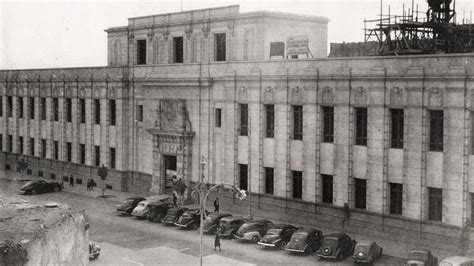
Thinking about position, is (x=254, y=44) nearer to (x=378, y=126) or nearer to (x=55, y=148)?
(x=378, y=126)

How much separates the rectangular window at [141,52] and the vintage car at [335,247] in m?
29.8

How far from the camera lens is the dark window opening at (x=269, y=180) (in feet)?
145

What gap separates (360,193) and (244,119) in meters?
11.6

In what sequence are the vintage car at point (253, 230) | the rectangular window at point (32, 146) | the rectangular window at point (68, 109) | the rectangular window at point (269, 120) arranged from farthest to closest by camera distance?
the rectangular window at point (32, 146)
the rectangular window at point (68, 109)
the rectangular window at point (269, 120)
the vintage car at point (253, 230)

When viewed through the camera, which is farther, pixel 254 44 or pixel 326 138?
pixel 254 44

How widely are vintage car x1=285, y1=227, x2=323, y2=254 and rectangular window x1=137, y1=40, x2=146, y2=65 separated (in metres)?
28.1

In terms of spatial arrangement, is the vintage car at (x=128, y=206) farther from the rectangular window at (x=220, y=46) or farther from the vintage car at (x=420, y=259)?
the vintage car at (x=420, y=259)

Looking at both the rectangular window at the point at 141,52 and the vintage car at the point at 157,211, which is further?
the rectangular window at the point at 141,52

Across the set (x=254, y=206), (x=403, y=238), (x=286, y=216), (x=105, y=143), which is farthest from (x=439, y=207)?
(x=105, y=143)

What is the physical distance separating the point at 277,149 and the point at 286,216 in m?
4.86

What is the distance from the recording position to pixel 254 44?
46.9m

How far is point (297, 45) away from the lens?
46562 millimetres

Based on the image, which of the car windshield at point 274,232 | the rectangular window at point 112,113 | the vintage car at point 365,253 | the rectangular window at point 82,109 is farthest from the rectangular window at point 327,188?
the rectangular window at point 82,109

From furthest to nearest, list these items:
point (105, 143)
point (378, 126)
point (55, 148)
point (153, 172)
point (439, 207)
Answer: point (55, 148), point (105, 143), point (153, 172), point (378, 126), point (439, 207)
